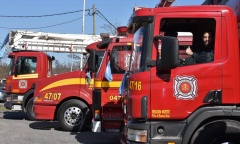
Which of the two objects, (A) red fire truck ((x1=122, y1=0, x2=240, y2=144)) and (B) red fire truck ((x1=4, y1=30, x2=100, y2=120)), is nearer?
(A) red fire truck ((x1=122, y1=0, x2=240, y2=144))

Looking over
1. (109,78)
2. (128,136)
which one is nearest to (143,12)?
(128,136)

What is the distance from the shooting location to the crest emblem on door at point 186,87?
5359mm

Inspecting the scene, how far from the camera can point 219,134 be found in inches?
209

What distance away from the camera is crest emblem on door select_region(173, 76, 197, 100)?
5.36m

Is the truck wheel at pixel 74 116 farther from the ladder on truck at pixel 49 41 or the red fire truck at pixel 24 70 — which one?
the ladder on truck at pixel 49 41

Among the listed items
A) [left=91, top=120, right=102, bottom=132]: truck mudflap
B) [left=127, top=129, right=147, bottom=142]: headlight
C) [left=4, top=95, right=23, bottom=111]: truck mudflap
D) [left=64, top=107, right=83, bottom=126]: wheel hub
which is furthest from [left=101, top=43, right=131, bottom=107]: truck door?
[left=4, top=95, right=23, bottom=111]: truck mudflap

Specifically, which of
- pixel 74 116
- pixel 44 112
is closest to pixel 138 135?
pixel 74 116

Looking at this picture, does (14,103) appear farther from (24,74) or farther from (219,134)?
(219,134)

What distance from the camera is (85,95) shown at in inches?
417

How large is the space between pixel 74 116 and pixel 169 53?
6.14 meters

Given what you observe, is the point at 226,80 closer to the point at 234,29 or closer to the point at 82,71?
the point at 234,29

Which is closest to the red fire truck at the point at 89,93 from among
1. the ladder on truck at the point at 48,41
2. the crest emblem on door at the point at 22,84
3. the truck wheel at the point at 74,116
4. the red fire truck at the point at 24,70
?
the truck wheel at the point at 74,116

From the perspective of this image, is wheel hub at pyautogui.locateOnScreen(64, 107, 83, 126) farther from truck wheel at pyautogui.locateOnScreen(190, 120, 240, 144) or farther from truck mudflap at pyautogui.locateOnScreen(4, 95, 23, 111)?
truck wheel at pyautogui.locateOnScreen(190, 120, 240, 144)

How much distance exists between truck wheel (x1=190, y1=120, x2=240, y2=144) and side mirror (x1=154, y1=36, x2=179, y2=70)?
101cm
